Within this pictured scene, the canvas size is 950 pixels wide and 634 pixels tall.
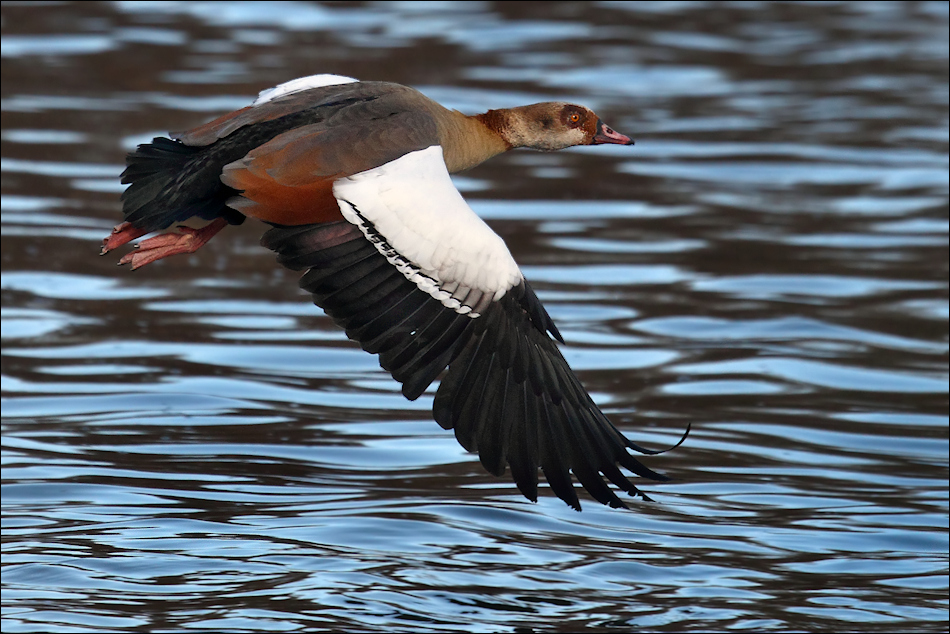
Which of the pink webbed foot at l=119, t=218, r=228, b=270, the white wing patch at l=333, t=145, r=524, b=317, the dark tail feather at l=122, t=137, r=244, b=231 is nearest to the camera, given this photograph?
the white wing patch at l=333, t=145, r=524, b=317

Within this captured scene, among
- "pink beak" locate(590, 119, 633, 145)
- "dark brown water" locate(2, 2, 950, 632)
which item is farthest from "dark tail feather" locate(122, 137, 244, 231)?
"pink beak" locate(590, 119, 633, 145)

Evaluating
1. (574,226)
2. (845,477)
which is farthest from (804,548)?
(574,226)

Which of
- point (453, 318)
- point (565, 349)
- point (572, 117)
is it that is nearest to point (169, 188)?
point (453, 318)

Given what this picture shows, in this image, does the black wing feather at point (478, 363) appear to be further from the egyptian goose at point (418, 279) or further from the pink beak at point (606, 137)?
the pink beak at point (606, 137)

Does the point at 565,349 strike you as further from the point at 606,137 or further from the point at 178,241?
the point at 178,241

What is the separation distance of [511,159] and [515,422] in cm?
815

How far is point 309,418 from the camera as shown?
8.75m

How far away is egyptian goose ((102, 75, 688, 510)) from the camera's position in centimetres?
581

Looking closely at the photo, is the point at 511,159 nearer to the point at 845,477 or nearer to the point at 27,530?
the point at 845,477

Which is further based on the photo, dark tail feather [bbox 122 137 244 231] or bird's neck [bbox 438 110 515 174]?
bird's neck [bbox 438 110 515 174]

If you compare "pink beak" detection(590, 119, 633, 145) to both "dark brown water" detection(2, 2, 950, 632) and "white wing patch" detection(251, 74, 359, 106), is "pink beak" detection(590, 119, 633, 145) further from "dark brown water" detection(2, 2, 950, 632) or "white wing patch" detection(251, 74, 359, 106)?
"dark brown water" detection(2, 2, 950, 632)

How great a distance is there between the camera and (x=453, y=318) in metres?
5.89

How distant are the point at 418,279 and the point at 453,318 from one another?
20cm

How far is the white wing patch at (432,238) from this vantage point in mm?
5801
